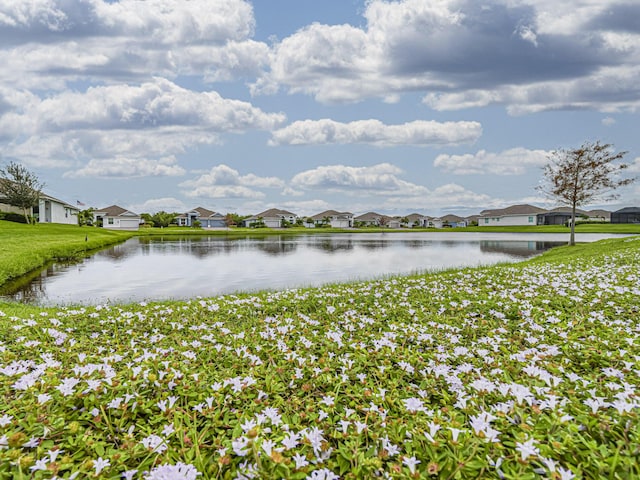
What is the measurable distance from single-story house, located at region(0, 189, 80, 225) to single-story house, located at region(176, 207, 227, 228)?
172ft

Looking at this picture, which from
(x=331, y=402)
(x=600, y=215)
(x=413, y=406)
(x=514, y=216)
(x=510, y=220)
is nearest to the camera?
(x=413, y=406)

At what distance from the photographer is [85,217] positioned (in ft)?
296

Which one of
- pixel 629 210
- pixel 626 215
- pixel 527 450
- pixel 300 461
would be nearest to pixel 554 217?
pixel 626 215

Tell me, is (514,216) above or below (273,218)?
below

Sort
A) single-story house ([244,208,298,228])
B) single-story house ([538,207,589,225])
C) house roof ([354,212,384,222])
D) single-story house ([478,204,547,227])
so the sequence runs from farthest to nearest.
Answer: house roof ([354,212,384,222]), single-story house ([244,208,298,228]), single-story house ([478,204,547,227]), single-story house ([538,207,589,225])

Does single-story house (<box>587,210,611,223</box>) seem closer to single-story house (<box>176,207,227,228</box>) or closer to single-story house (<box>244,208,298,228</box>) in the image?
single-story house (<box>244,208,298,228</box>)

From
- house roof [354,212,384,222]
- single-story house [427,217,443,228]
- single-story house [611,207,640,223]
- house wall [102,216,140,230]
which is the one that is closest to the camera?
house wall [102,216,140,230]

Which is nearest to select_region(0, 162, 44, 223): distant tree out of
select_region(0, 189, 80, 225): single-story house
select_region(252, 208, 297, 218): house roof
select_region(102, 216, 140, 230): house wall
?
select_region(0, 189, 80, 225): single-story house

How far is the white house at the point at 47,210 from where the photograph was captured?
62.1 metres

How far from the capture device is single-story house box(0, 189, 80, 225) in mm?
62084

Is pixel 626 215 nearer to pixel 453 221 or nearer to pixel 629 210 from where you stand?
pixel 629 210

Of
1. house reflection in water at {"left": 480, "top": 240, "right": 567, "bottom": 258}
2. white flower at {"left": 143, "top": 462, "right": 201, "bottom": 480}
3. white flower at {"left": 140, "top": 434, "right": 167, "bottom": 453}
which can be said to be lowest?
house reflection in water at {"left": 480, "top": 240, "right": 567, "bottom": 258}

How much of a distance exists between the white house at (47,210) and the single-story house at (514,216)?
108 meters

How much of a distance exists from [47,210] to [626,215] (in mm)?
138658
